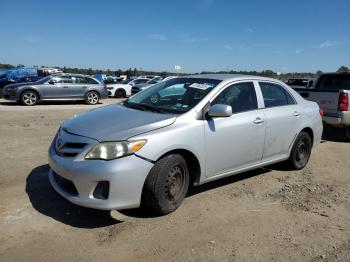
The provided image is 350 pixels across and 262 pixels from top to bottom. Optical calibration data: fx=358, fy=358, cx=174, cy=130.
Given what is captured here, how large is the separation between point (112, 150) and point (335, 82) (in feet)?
26.7

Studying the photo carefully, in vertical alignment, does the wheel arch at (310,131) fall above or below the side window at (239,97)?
below

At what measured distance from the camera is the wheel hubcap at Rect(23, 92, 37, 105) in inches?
627

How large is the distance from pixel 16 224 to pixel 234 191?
282cm

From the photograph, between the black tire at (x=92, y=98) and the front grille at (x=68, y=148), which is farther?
the black tire at (x=92, y=98)

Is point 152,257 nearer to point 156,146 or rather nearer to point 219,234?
point 219,234

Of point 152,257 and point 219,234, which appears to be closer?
point 152,257

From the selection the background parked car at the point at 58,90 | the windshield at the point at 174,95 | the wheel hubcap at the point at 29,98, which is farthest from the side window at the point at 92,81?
the windshield at the point at 174,95

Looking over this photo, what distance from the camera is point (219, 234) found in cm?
376

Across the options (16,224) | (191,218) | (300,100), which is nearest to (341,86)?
(300,100)

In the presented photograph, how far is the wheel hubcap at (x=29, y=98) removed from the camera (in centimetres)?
1594

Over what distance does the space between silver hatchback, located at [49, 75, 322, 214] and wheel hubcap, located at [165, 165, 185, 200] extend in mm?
11

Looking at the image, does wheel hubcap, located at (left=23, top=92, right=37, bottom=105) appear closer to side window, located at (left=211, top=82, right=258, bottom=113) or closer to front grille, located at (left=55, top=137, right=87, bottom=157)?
front grille, located at (left=55, top=137, right=87, bottom=157)

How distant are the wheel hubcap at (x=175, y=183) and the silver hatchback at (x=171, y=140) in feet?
0.04

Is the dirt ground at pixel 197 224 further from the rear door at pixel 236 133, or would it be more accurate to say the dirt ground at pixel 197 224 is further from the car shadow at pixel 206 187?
the rear door at pixel 236 133
